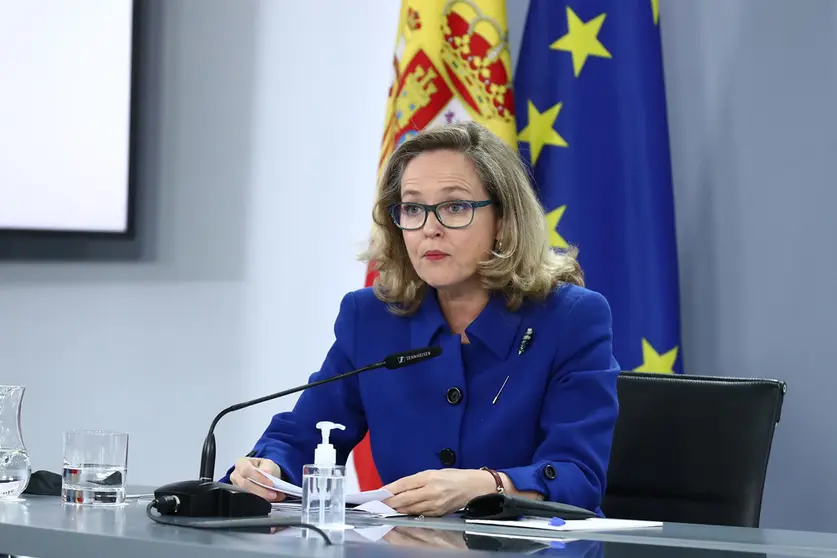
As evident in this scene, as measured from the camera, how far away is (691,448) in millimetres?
1929

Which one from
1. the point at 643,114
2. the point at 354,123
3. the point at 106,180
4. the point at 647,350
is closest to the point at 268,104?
the point at 354,123

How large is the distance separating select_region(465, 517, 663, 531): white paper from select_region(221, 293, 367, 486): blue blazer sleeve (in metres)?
0.52

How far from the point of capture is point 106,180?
3057 millimetres

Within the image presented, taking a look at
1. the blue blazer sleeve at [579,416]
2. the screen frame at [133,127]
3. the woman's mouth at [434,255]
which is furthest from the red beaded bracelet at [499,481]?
the screen frame at [133,127]

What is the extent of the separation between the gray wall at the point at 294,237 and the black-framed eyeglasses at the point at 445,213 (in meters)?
1.20

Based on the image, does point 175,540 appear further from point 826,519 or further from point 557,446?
point 826,519

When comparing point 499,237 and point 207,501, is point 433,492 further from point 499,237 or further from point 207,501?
point 499,237

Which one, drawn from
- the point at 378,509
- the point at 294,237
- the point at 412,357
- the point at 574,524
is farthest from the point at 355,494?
the point at 294,237

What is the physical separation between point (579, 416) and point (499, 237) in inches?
15.9

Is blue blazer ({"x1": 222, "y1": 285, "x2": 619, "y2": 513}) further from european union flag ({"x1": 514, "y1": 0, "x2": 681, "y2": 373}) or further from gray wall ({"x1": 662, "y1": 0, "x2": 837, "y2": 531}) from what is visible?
gray wall ({"x1": 662, "y1": 0, "x2": 837, "y2": 531})

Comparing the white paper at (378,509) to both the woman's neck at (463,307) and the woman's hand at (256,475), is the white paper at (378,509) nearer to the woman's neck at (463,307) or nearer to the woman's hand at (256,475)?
the woman's hand at (256,475)

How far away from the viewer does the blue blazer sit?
1885mm

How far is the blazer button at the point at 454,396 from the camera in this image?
1.93m

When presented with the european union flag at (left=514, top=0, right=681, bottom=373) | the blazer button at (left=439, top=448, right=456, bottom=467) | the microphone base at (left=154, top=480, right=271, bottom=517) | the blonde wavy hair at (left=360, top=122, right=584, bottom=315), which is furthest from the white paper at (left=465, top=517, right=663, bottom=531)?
the european union flag at (left=514, top=0, right=681, bottom=373)
